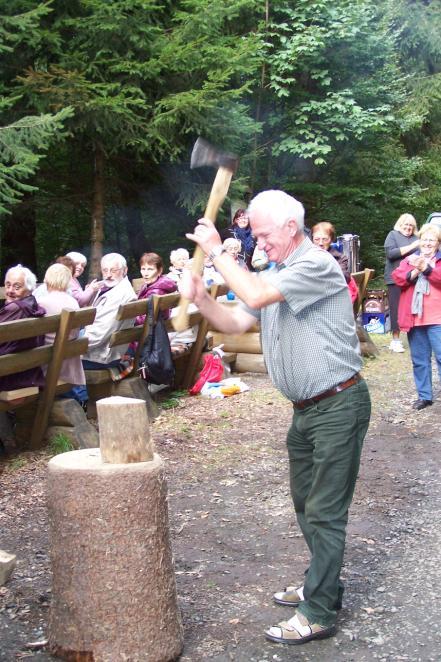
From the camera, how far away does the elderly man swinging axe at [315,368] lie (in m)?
3.59

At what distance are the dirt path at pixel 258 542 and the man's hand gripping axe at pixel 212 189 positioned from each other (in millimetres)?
1451

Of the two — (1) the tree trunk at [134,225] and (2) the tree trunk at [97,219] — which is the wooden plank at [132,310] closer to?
(2) the tree trunk at [97,219]

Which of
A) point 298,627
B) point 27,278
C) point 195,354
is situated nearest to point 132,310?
point 27,278

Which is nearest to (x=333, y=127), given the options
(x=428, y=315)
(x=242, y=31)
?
(x=242, y=31)

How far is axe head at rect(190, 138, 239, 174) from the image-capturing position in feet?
12.2

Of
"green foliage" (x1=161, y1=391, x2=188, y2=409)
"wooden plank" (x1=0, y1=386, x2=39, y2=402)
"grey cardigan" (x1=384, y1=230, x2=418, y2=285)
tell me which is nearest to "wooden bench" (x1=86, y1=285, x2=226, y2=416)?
"green foliage" (x1=161, y1=391, x2=188, y2=409)

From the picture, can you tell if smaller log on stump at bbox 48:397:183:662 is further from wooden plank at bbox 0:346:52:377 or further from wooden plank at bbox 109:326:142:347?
wooden plank at bbox 109:326:142:347

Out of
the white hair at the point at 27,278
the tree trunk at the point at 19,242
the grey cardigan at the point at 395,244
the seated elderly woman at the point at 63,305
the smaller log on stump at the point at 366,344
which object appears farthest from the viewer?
the tree trunk at the point at 19,242

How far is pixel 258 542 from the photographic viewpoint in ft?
16.3

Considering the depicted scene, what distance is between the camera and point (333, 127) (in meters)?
16.2

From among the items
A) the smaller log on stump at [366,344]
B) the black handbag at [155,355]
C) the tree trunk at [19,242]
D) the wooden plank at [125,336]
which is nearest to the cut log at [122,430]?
the wooden plank at [125,336]

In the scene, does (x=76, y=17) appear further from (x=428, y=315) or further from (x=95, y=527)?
(x=95, y=527)

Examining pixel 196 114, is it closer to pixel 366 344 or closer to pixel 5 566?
pixel 366 344

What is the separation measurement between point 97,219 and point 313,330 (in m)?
10.0
